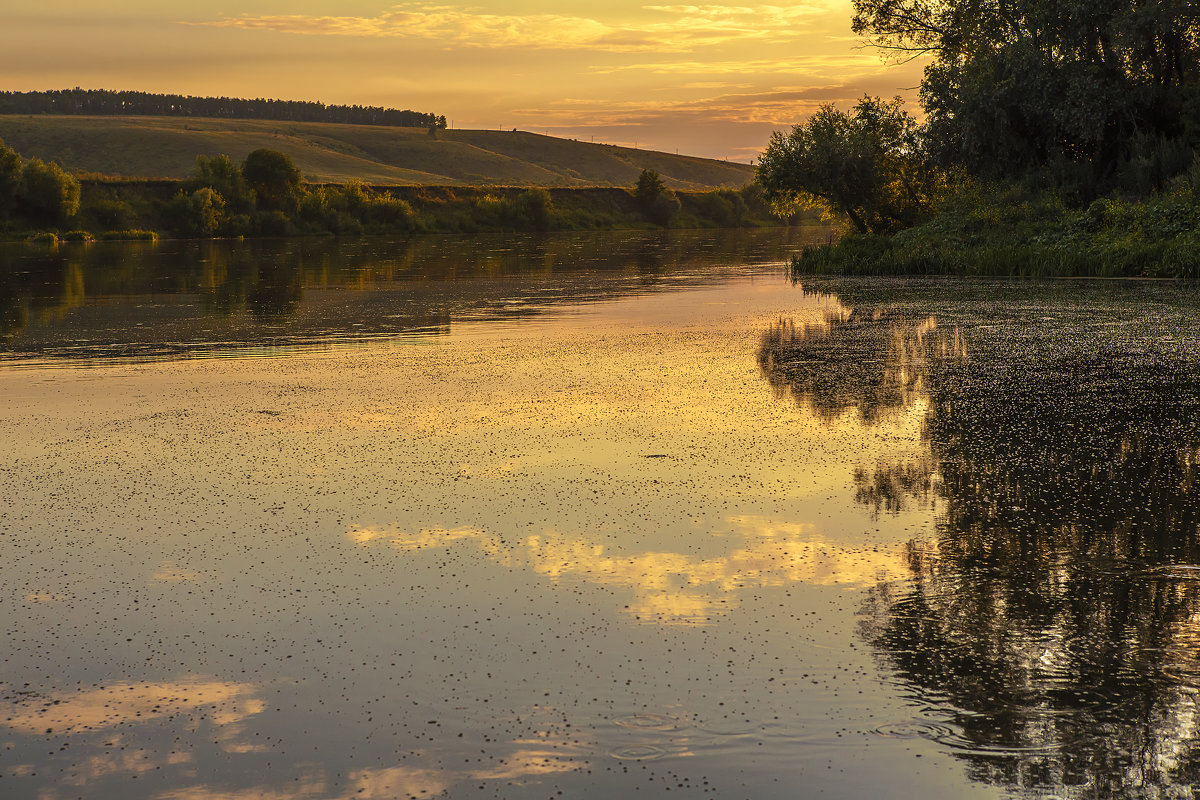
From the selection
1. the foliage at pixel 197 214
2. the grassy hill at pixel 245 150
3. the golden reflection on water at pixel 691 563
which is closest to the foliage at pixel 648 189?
the grassy hill at pixel 245 150

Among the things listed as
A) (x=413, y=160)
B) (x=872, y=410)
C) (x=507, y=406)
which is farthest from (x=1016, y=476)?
(x=413, y=160)

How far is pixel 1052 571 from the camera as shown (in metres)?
6.08

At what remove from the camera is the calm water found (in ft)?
13.8

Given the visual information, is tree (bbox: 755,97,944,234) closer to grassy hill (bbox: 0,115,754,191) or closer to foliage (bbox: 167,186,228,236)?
foliage (bbox: 167,186,228,236)

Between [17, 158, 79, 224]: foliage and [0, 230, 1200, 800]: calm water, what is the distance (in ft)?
275

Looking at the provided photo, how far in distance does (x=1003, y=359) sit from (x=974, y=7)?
93.5 feet

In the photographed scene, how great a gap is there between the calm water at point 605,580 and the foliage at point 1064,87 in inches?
858

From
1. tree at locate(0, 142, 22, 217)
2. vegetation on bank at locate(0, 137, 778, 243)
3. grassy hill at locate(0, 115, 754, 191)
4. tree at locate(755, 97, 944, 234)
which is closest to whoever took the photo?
tree at locate(755, 97, 944, 234)

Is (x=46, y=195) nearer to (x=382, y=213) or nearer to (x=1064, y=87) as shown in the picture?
(x=382, y=213)

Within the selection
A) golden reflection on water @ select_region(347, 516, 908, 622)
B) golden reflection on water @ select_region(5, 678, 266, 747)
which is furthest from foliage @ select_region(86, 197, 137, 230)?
golden reflection on water @ select_region(5, 678, 266, 747)

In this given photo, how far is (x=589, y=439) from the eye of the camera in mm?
9609

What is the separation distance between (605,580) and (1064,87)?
32518 millimetres

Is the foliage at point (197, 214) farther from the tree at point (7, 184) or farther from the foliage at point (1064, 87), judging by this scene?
the foliage at point (1064, 87)

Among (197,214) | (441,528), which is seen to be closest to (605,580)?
(441,528)
